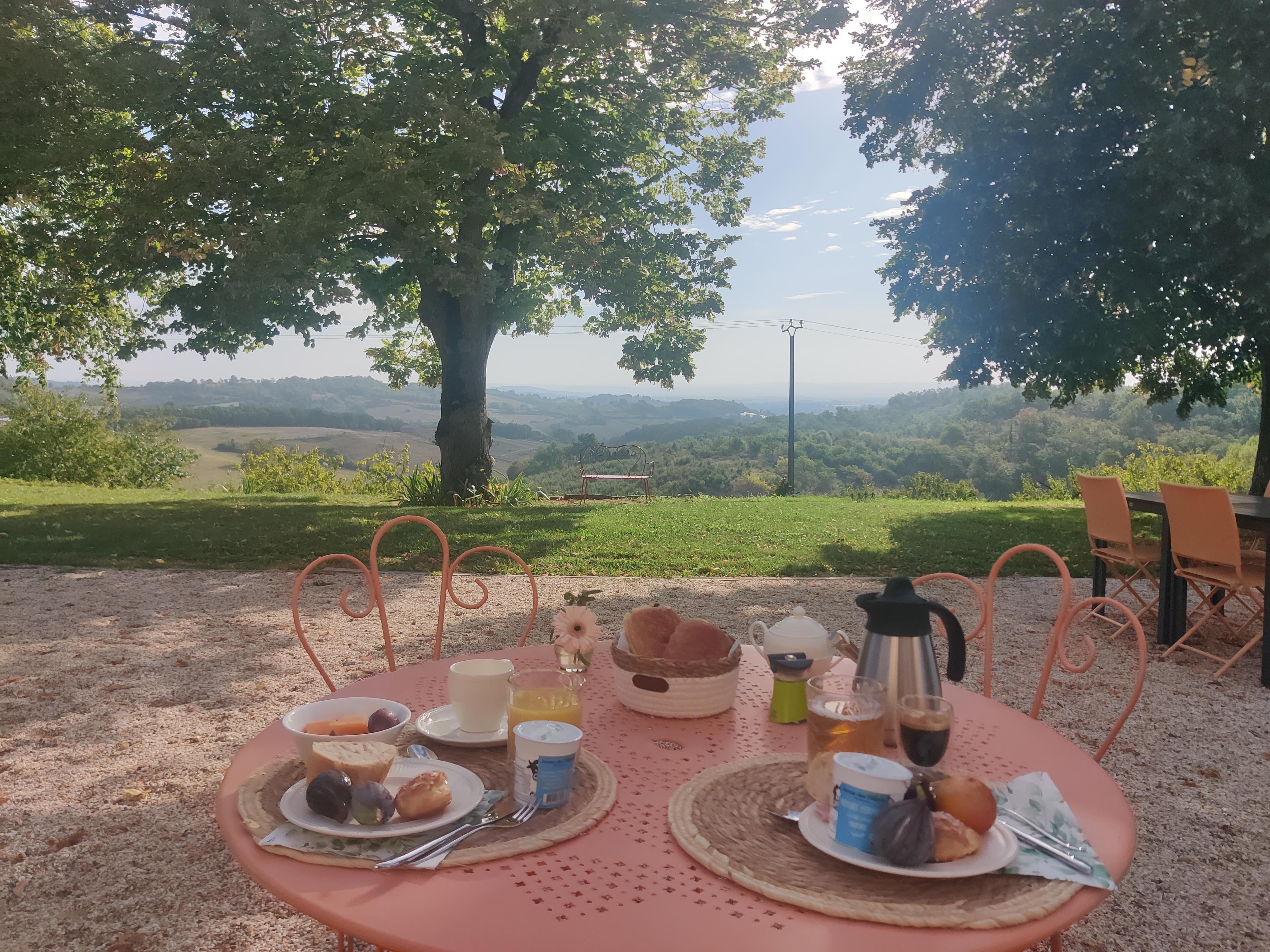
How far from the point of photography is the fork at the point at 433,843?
1062mm

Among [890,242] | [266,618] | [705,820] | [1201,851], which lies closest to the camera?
[705,820]

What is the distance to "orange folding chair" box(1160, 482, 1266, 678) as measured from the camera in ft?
14.1

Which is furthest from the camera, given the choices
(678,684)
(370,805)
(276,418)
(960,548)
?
(276,418)

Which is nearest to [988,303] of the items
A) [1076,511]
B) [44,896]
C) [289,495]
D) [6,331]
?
[1076,511]

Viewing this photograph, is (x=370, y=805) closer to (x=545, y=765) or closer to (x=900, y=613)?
(x=545, y=765)

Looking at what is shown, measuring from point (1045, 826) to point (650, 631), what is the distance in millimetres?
801

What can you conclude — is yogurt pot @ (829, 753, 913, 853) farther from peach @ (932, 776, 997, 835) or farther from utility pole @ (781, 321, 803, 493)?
utility pole @ (781, 321, 803, 493)

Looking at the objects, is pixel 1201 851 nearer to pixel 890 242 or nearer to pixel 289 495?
pixel 890 242

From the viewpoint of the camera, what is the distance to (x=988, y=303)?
9.54m

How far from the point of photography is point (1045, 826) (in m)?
1.17

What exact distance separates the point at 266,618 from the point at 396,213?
5341 mm

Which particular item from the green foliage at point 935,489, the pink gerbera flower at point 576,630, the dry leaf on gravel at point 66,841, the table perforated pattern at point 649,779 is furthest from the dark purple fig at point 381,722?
the green foliage at point 935,489

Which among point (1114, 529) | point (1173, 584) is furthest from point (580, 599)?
point (1114, 529)

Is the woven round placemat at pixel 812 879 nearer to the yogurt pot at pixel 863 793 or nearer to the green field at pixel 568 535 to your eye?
the yogurt pot at pixel 863 793
